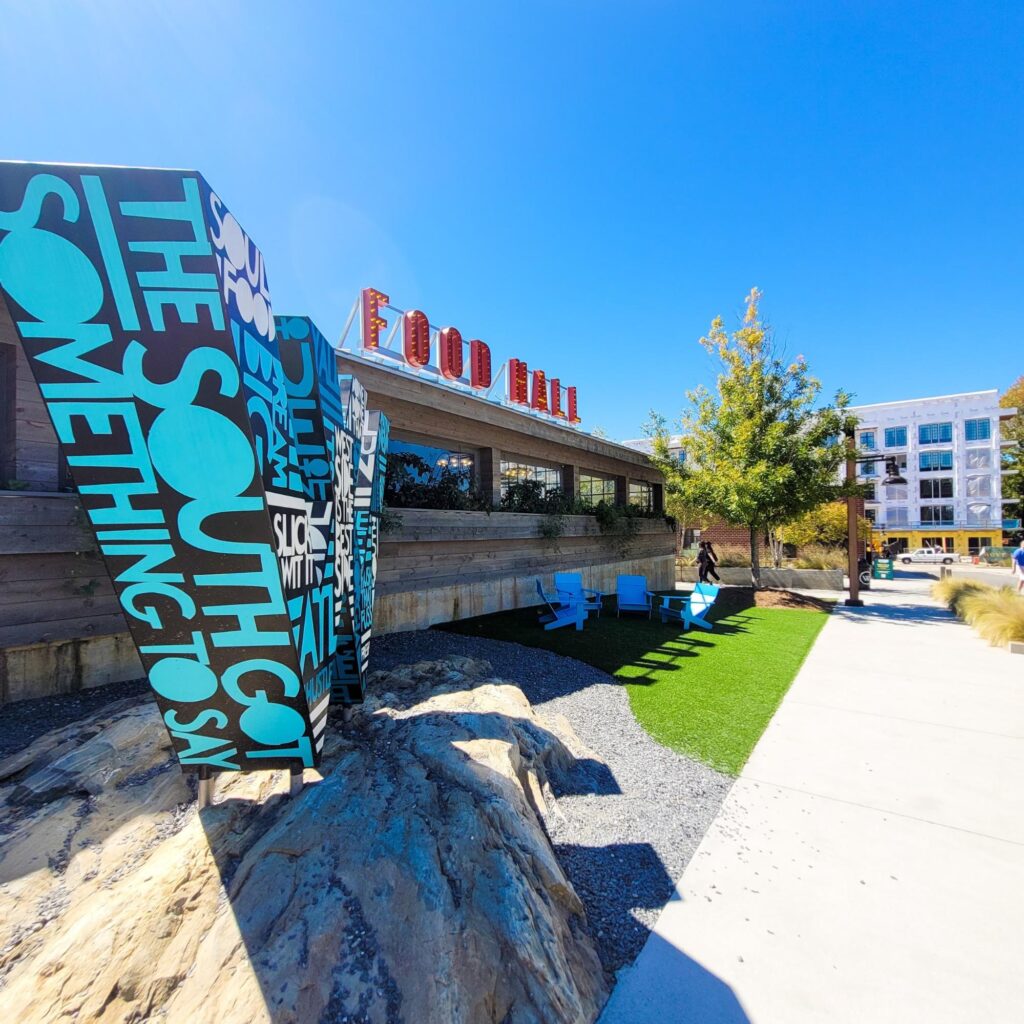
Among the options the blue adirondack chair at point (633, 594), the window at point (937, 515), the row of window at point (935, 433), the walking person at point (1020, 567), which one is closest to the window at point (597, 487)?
the blue adirondack chair at point (633, 594)

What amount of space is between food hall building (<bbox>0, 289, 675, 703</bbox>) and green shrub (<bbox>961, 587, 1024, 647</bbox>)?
8.08 metres

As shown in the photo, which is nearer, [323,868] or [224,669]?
[323,868]

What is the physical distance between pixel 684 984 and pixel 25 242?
14.5 feet

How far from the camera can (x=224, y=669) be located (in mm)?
2531

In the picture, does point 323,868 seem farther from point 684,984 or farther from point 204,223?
point 204,223

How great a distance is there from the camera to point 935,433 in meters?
45.7

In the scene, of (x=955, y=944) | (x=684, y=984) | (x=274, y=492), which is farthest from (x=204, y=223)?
(x=955, y=944)

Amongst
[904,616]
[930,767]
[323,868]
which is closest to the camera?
[323,868]

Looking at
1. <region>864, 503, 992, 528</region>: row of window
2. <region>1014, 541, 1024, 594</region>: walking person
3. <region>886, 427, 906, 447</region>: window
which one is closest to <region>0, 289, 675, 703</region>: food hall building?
<region>1014, 541, 1024, 594</region>: walking person

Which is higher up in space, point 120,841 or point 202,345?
point 202,345

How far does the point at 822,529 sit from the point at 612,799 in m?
27.0

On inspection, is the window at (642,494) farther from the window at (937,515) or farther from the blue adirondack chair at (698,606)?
the window at (937,515)

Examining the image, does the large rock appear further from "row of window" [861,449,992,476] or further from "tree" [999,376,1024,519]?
"tree" [999,376,1024,519]

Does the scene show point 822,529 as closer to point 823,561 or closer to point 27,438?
point 823,561
